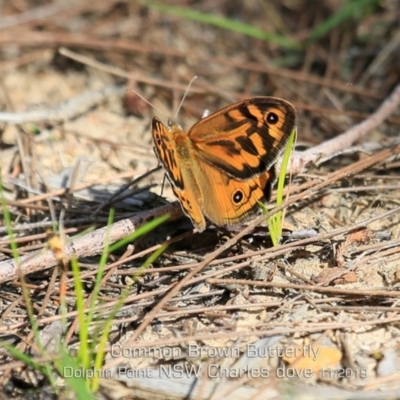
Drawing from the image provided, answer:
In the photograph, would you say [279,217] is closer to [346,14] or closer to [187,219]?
[187,219]

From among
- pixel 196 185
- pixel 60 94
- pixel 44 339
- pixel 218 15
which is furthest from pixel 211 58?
pixel 44 339

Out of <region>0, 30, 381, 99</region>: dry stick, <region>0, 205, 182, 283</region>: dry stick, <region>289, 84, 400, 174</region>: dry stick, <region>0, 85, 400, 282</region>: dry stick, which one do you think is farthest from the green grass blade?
<region>0, 30, 381, 99</region>: dry stick

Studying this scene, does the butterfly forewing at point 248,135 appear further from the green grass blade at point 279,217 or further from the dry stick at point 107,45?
the dry stick at point 107,45

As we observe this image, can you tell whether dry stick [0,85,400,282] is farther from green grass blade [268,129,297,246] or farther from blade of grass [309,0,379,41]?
blade of grass [309,0,379,41]

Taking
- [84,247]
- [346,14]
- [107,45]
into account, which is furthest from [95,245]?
[346,14]

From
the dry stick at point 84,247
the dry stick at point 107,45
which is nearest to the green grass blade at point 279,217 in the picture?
the dry stick at point 84,247
